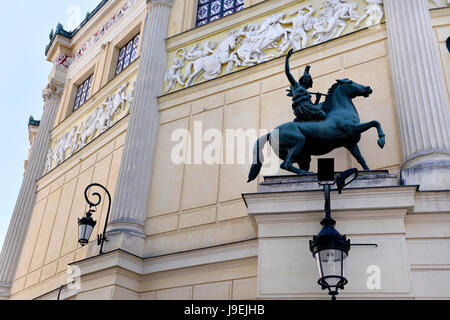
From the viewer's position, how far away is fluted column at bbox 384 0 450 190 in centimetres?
802

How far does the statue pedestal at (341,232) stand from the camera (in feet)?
21.8

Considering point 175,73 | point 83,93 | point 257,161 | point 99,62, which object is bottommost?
point 257,161

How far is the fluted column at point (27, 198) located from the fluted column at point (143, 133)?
22.1 feet

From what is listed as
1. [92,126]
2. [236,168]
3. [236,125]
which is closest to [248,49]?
[236,125]

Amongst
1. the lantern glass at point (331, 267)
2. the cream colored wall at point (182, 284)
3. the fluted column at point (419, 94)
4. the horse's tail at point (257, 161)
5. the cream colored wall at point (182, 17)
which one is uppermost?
the cream colored wall at point (182, 17)

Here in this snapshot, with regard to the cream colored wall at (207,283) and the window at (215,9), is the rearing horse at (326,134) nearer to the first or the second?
the cream colored wall at (207,283)

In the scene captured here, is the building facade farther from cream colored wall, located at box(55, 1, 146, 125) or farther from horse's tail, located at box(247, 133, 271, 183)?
horse's tail, located at box(247, 133, 271, 183)

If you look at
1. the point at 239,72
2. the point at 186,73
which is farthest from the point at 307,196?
the point at 186,73

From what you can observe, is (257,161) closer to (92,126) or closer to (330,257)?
(330,257)

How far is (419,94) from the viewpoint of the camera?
8.88m

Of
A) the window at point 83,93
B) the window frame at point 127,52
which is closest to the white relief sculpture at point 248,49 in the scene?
the window frame at point 127,52

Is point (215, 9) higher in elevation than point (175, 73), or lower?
higher

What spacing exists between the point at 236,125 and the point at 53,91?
11237mm
